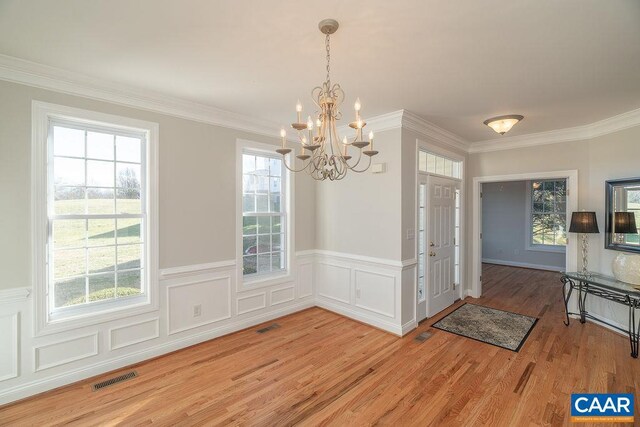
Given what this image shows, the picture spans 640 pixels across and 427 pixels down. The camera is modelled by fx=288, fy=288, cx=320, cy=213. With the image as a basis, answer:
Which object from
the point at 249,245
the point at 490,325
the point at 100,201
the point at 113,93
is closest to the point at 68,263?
the point at 100,201

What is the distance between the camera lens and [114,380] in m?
2.61

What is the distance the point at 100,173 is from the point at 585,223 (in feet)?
18.4

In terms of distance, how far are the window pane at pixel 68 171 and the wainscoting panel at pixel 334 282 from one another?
123 inches

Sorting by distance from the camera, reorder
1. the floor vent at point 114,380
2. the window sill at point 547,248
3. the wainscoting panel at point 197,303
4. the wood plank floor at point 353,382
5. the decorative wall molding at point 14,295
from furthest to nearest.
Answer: the window sill at point 547,248 < the wainscoting panel at point 197,303 < the floor vent at point 114,380 < the decorative wall molding at point 14,295 < the wood plank floor at point 353,382

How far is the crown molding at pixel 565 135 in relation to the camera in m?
3.47

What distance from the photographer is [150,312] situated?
3.00 meters

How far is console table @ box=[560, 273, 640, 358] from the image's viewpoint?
9.97ft

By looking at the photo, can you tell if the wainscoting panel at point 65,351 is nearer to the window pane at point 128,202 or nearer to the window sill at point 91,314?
the window sill at point 91,314

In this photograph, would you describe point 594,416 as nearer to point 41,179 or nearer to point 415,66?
point 415,66

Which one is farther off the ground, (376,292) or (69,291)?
(69,291)

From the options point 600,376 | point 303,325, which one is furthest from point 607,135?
point 303,325

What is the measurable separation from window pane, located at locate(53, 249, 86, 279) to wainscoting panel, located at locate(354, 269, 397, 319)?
307 centimetres

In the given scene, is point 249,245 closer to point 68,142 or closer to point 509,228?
point 68,142

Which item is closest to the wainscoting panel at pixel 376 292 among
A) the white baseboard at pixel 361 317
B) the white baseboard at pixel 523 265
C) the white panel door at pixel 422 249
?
the white baseboard at pixel 361 317
